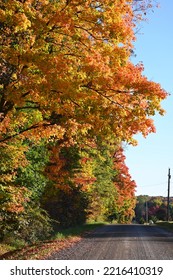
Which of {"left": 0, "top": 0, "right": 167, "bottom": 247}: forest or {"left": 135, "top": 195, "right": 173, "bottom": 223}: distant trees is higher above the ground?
{"left": 135, "top": 195, "right": 173, "bottom": 223}: distant trees

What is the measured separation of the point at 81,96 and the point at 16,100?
6.90 feet

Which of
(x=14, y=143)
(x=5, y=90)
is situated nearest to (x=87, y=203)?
(x=14, y=143)

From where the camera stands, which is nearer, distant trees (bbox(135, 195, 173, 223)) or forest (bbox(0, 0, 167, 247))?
forest (bbox(0, 0, 167, 247))

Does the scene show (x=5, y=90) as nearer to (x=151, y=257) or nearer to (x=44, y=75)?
(x=44, y=75)

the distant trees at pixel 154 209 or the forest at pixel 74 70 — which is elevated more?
the distant trees at pixel 154 209

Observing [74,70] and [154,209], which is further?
[154,209]

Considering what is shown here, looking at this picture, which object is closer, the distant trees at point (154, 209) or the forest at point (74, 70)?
the forest at point (74, 70)

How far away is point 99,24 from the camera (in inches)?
565

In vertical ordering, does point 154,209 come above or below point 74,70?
above

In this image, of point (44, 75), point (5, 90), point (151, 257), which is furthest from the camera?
point (151, 257)

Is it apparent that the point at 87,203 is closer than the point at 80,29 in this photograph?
No

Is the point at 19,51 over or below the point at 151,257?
over
